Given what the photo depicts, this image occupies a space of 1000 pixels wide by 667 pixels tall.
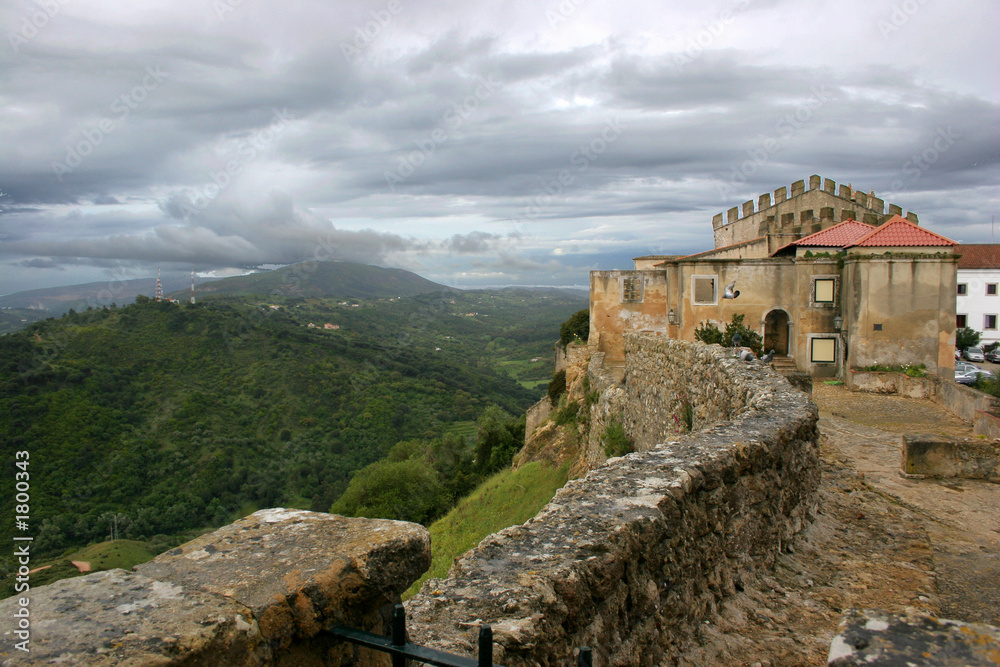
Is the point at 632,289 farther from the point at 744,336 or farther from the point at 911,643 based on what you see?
the point at 911,643

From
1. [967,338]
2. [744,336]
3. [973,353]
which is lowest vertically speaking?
[973,353]

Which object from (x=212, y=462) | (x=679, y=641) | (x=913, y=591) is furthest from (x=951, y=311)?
(x=212, y=462)

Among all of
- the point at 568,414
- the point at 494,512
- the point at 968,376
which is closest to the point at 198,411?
the point at 568,414

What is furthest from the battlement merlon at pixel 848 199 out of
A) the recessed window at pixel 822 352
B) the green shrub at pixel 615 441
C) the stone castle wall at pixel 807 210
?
the green shrub at pixel 615 441

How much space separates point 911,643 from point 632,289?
72.5 feet

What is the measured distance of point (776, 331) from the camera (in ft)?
71.8

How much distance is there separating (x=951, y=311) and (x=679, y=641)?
19679mm

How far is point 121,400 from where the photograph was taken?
55094mm

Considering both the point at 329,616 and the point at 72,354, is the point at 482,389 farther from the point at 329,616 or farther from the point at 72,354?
the point at 329,616

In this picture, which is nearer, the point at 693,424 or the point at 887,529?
the point at 887,529

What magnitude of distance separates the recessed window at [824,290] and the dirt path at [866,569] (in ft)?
45.8

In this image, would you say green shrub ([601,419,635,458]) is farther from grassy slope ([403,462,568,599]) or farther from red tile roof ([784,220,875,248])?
red tile roof ([784,220,875,248])

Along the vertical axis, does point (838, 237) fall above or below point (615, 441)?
above

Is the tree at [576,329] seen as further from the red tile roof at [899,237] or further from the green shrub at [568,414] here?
the red tile roof at [899,237]
